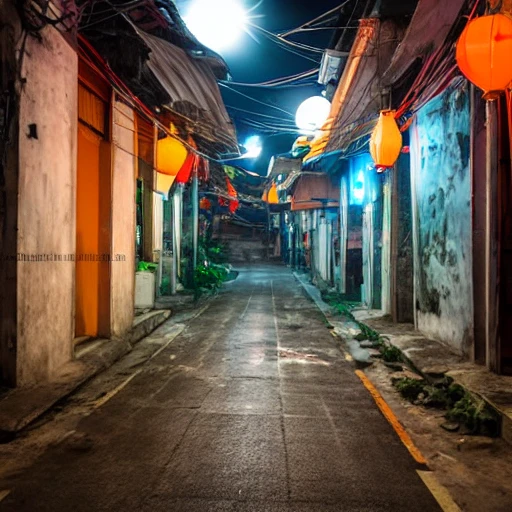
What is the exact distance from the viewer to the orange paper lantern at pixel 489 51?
17.3 ft

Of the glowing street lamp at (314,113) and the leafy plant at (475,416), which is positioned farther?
the glowing street lamp at (314,113)

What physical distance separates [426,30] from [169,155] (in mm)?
6870

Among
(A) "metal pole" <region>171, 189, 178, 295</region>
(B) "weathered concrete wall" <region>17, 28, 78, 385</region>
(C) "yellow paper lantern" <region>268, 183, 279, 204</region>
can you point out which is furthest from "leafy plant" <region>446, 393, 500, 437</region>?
(C) "yellow paper lantern" <region>268, 183, 279, 204</region>

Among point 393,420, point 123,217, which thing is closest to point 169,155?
point 123,217

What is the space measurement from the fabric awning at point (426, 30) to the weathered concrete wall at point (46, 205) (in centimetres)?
653

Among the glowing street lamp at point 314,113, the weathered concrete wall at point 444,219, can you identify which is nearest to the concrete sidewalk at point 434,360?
the weathered concrete wall at point 444,219

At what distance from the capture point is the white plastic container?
12930 mm

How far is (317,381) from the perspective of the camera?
23.2ft

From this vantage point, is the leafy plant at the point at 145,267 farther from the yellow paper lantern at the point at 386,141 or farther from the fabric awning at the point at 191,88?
the yellow paper lantern at the point at 386,141

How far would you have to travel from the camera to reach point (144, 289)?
42.9ft

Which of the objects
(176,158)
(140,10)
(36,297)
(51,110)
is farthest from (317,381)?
(140,10)

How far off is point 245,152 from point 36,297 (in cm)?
1161

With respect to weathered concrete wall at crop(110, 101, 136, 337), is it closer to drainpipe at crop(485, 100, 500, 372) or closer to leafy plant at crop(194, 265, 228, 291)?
drainpipe at crop(485, 100, 500, 372)

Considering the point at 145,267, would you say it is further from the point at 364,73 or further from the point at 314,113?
the point at 364,73
